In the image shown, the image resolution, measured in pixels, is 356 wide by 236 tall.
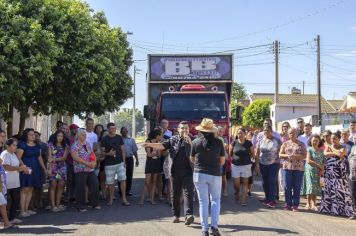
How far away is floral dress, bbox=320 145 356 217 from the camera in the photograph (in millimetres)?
10211

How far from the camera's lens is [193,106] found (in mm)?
14750

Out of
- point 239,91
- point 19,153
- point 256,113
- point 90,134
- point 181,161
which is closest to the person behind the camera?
point 181,161

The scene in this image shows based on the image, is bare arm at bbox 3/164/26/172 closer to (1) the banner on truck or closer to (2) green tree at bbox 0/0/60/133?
(2) green tree at bbox 0/0/60/133

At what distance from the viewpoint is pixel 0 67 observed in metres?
10.0

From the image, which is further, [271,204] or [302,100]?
[302,100]

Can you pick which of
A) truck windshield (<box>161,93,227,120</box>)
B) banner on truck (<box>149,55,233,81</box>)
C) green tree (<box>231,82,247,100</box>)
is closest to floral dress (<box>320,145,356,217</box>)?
truck windshield (<box>161,93,227,120</box>)

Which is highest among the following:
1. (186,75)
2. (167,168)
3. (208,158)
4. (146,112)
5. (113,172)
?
(186,75)

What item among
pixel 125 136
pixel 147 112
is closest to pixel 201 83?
pixel 147 112

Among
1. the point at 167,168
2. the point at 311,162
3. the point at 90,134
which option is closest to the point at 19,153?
the point at 90,134

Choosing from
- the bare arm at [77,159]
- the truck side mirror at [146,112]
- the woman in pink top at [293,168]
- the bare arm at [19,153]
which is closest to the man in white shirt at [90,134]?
the bare arm at [77,159]

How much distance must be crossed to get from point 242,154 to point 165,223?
290cm

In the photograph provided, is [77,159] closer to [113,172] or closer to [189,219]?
[113,172]

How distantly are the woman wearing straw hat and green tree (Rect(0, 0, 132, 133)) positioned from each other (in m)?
4.11

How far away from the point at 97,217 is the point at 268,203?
12.2ft
